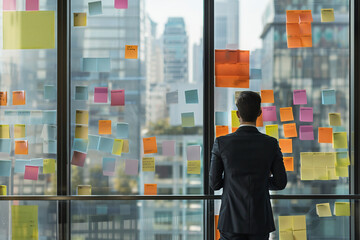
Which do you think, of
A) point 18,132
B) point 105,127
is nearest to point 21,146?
point 18,132

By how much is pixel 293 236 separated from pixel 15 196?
2.01 meters

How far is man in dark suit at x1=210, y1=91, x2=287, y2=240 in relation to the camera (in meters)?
2.04

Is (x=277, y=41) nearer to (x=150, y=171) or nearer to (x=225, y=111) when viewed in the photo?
(x=225, y=111)

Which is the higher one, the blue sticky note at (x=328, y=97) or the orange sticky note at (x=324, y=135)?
the blue sticky note at (x=328, y=97)

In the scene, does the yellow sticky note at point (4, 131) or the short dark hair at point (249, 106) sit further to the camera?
the yellow sticky note at point (4, 131)

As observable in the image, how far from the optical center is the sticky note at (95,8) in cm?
303

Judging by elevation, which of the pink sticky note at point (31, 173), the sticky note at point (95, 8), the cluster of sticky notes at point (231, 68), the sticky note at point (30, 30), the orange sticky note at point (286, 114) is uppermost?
the sticky note at point (95, 8)

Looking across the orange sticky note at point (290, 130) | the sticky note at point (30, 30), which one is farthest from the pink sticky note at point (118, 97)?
the orange sticky note at point (290, 130)

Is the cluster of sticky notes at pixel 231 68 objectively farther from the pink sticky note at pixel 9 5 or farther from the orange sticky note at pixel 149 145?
the pink sticky note at pixel 9 5

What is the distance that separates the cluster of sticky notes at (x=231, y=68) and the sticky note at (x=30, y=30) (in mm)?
1216

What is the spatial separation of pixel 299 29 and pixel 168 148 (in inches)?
50.5

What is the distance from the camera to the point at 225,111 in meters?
2.98

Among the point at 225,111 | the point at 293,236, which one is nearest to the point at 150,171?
the point at 225,111

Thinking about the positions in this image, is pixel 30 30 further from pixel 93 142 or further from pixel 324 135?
pixel 324 135
